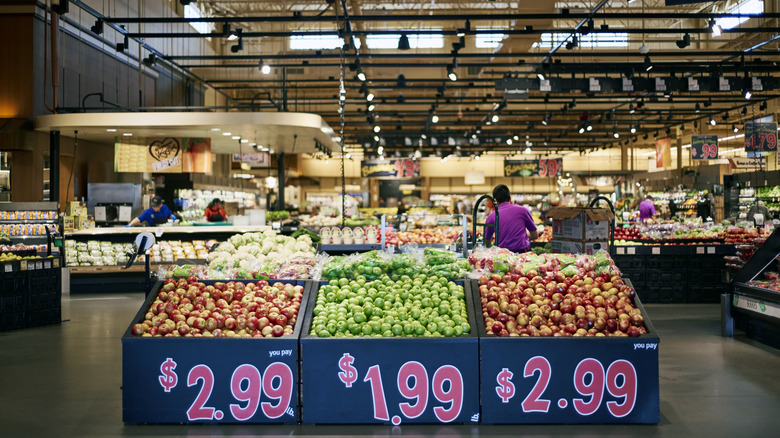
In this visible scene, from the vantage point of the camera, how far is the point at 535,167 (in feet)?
93.2

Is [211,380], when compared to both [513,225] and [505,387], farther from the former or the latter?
[513,225]

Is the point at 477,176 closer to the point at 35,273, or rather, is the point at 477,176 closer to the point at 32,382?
the point at 35,273

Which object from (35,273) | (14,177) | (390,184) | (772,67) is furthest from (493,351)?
(390,184)

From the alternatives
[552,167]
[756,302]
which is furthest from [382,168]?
[756,302]

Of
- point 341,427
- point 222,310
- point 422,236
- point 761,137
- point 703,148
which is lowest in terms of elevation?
point 341,427

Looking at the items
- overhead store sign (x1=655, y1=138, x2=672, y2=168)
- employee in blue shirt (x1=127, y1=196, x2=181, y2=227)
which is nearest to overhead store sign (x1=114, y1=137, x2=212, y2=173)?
employee in blue shirt (x1=127, y1=196, x2=181, y2=227)

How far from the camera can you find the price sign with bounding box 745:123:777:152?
620 inches

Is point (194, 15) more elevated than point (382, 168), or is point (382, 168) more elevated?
point (194, 15)

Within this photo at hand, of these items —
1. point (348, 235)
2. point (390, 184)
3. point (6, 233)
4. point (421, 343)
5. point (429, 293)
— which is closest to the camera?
point (421, 343)

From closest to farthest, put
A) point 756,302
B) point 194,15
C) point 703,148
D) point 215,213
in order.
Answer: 1. point 756,302
2. point 215,213
3. point 194,15
4. point 703,148

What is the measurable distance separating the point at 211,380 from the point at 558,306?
2.32 meters

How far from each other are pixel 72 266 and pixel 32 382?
253 inches

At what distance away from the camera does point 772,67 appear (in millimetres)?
14008

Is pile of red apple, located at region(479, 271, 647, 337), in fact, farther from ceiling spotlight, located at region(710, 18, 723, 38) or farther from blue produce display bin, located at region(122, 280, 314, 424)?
ceiling spotlight, located at region(710, 18, 723, 38)
